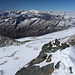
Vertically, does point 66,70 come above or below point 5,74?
above

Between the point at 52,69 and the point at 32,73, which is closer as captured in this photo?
the point at 52,69

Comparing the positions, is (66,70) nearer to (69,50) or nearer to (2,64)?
(69,50)

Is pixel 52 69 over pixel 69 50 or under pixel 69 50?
under

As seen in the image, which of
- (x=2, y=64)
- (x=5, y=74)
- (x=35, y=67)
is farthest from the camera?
(x=2, y=64)

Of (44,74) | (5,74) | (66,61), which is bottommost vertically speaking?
(5,74)

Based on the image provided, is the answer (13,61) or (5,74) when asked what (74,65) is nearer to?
(5,74)

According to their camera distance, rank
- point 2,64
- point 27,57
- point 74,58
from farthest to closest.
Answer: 1. point 27,57
2. point 2,64
3. point 74,58

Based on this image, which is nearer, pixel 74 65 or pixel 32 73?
pixel 74 65

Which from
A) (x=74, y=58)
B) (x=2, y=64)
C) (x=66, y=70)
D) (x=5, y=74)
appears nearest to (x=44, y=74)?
(x=66, y=70)

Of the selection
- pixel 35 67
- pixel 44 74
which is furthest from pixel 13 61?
pixel 44 74
